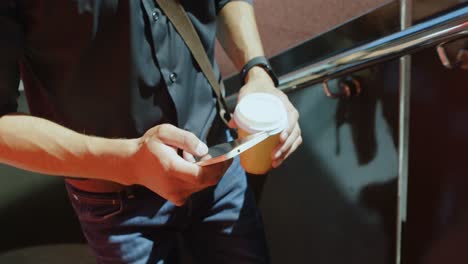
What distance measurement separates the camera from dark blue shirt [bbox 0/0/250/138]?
63 cm

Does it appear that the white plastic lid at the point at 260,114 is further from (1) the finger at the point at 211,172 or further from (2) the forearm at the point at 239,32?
(2) the forearm at the point at 239,32

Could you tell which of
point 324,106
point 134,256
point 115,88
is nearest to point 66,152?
point 115,88

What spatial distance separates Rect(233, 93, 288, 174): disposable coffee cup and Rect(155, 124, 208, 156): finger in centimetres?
10

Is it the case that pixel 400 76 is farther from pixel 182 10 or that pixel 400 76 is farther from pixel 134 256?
pixel 134 256

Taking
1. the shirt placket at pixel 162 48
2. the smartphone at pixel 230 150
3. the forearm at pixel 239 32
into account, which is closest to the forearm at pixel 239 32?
the forearm at pixel 239 32

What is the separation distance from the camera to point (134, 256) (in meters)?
0.75

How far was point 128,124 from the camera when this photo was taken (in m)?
0.71

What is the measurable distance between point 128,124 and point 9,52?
0.21m

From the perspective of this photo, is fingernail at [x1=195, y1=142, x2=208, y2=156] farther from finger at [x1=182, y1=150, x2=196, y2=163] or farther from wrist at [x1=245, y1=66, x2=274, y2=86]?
wrist at [x1=245, y1=66, x2=274, y2=86]

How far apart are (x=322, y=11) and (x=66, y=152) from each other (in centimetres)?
80

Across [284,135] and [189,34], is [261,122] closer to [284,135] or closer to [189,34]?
[284,135]

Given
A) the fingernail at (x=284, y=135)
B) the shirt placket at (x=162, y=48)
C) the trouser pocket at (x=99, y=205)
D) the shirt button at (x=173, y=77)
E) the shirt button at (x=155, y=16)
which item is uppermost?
the shirt button at (x=155, y=16)

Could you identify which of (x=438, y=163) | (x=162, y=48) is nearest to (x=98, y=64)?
(x=162, y=48)

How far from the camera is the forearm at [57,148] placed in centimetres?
61
